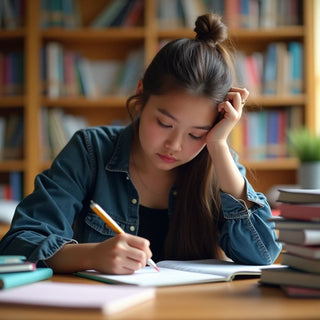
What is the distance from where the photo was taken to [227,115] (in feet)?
4.70

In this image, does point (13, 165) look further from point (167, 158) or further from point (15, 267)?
point (15, 267)

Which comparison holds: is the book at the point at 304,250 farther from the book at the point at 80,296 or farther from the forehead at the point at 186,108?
the forehead at the point at 186,108

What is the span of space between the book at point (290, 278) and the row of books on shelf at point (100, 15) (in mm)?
2803

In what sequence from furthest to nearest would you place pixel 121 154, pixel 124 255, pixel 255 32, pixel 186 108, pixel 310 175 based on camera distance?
pixel 255 32
pixel 310 175
pixel 121 154
pixel 186 108
pixel 124 255

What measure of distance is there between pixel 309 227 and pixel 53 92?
276cm

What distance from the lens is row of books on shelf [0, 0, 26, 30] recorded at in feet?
11.8

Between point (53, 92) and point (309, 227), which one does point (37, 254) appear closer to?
point (309, 227)

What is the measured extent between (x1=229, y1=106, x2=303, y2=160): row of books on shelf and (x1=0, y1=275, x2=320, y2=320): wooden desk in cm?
259

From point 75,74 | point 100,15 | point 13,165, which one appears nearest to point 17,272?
point 13,165

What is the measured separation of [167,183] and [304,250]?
2.27 feet

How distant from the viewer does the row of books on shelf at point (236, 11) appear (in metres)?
3.55

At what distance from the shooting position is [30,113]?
A: 3545mm

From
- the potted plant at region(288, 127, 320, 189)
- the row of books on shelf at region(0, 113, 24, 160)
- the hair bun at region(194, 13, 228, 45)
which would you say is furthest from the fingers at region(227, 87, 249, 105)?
the row of books on shelf at region(0, 113, 24, 160)

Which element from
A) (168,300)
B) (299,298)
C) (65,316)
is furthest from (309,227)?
(65,316)
